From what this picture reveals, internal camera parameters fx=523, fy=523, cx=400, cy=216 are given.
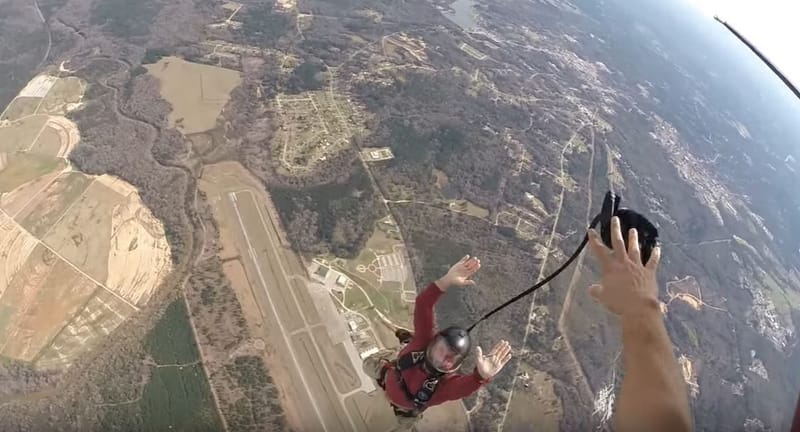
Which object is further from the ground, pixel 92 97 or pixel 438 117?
pixel 438 117

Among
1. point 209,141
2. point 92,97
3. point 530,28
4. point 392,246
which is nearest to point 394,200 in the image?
point 392,246

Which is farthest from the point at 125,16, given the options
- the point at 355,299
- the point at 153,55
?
the point at 355,299

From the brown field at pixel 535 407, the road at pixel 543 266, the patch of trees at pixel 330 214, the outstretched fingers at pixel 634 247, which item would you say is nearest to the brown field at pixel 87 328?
the patch of trees at pixel 330 214

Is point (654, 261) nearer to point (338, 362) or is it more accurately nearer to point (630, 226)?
point (630, 226)

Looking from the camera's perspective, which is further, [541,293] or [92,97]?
[92,97]

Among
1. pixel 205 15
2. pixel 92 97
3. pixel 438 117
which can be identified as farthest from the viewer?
pixel 205 15

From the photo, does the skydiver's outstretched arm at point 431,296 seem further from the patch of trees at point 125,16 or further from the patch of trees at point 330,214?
the patch of trees at point 125,16

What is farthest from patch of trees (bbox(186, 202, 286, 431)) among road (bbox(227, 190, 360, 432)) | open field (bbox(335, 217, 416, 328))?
open field (bbox(335, 217, 416, 328))

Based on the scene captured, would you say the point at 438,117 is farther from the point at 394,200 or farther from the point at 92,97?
the point at 92,97
